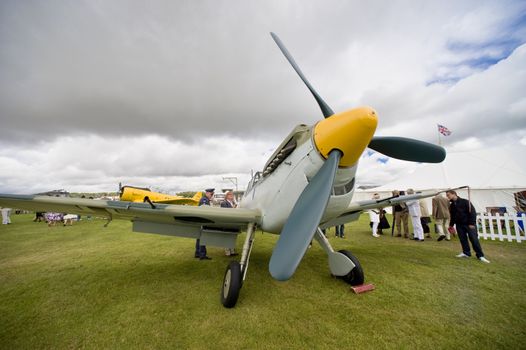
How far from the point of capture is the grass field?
2.29 metres

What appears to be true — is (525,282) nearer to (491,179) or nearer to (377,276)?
(377,276)

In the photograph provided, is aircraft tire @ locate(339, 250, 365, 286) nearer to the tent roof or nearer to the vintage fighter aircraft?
the vintage fighter aircraft

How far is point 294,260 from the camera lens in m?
1.78

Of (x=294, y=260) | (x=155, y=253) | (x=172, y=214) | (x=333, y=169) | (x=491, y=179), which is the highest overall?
(x=491, y=179)

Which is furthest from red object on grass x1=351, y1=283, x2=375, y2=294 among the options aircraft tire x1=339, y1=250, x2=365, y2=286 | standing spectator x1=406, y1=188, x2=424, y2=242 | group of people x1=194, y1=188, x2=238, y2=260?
standing spectator x1=406, y1=188, x2=424, y2=242

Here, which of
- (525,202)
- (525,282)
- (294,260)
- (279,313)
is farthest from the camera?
(525,202)

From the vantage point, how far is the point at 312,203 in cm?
216

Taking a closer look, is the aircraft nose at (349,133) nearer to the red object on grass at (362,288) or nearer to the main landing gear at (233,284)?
the main landing gear at (233,284)

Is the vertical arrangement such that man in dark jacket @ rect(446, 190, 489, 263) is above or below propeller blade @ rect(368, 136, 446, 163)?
below

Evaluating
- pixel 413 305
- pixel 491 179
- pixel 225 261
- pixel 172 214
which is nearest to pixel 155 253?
pixel 225 261

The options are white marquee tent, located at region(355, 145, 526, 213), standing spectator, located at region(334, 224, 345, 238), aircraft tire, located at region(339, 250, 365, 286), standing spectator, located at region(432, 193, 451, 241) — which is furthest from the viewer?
white marquee tent, located at region(355, 145, 526, 213)

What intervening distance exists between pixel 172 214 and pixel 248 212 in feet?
3.81

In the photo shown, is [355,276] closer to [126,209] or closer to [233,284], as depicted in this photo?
[233,284]

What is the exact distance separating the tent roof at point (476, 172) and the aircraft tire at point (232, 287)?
1639 cm
